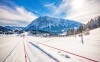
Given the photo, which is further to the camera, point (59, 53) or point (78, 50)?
point (78, 50)

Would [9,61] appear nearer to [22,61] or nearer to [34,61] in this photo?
[22,61]

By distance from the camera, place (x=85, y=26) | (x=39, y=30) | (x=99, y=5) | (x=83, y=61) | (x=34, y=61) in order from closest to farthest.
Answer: (x=83, y=61)
(x=34, y=61)
(x=99, y=5)
(x=85, y=26)
(x=39, y=30)

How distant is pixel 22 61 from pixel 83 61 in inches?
133

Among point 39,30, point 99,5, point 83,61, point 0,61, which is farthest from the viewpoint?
point 39,30

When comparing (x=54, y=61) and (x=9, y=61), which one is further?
(x=9, y=61)

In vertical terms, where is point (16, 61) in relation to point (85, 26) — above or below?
below

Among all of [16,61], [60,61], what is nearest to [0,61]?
[16,61]

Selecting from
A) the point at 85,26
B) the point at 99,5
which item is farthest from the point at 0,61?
the point at 85,26

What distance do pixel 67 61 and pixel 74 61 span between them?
0.37m

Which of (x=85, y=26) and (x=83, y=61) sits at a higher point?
(x=85, y=26)

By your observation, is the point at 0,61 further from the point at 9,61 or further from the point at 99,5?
the point at 99,5

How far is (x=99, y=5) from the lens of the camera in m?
11.1

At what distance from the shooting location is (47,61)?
6406 mm

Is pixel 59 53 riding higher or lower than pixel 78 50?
lower
